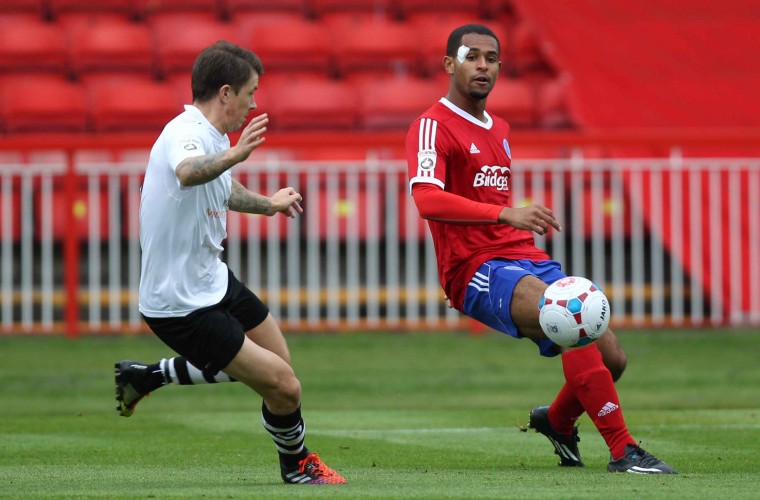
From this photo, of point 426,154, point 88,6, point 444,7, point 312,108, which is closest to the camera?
point 426,154

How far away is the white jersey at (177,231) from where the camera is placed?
590 cm

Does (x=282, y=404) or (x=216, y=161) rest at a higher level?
(x=216, y=161)

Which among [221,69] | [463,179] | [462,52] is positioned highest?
[462,52]

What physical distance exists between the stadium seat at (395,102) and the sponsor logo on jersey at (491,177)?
28.9 ft

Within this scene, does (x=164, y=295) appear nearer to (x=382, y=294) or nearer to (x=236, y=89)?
(x=236, y=89)

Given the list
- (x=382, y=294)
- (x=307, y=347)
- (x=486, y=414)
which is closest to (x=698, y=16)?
(x=382, y=294)

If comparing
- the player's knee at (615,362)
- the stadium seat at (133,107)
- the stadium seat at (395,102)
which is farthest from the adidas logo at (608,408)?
the stadium seat at (133,107)

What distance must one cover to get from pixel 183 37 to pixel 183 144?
36.2ft

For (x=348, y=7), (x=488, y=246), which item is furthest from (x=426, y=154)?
(x=348, y=7)

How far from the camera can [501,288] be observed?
20.9 ft

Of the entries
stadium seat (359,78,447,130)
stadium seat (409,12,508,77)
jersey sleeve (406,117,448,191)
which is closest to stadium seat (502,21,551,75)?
stadium seat (409,12,508,77)

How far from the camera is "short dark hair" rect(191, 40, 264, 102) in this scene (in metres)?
5.94

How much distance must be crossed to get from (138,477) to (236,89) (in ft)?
5.85

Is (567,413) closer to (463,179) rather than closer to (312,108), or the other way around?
(463,179)
